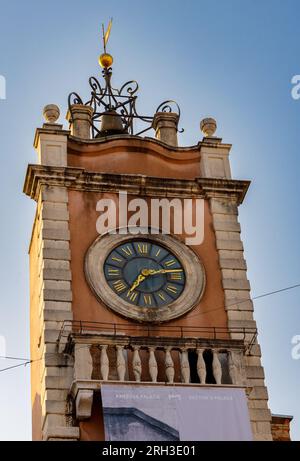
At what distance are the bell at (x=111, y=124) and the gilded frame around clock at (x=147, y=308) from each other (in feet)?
12.8

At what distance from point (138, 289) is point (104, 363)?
2344 millimetres

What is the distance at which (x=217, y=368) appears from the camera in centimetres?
2245

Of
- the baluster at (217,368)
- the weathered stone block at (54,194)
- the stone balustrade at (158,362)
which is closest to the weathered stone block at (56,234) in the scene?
the weathered stone block at (54,194)

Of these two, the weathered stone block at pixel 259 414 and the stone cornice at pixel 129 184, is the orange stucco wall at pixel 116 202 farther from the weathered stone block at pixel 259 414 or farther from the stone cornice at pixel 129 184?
the weathered stone block at pixel 259 414

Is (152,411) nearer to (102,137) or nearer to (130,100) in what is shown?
(102,137)

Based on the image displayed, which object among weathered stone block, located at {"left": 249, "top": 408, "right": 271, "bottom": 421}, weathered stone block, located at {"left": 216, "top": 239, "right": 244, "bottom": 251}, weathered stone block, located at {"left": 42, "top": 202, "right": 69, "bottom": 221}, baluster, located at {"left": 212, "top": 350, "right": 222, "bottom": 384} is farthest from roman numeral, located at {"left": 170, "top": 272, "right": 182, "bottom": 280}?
weathered stone block, located at {"left": 249, "top": 408, "right": 271, "bottom": 421}

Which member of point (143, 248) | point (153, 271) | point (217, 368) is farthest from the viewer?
point (143, 248)

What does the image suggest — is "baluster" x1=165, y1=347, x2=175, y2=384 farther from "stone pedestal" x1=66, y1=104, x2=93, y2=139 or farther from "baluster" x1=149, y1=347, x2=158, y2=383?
"stone pedestal" x1=66, y1=104, x2=93, y2=139

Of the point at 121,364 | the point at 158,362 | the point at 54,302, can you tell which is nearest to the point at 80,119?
the point at 54,302

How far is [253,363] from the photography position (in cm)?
2319

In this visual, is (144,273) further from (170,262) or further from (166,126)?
(166,126)
